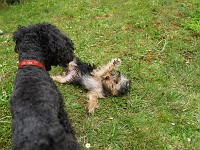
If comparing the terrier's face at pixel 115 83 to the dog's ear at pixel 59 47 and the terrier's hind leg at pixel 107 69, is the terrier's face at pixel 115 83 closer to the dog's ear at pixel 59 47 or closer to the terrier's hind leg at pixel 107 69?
the terrier's hind leg at pixel 107 69

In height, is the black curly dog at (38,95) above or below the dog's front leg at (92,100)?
above

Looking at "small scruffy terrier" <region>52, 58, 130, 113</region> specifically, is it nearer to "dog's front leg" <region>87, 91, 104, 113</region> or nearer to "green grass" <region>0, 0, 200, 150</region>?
"dog's front leg" <region>87, 91, 104, 113</region>

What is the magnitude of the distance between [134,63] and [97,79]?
935mm

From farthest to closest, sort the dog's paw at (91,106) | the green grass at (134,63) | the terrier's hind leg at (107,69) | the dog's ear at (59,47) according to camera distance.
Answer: the terrier's hind leg at (107,69)
the dog's paw at (91,106)
the green grass at (134,63)
the dog's ear at (59,47)

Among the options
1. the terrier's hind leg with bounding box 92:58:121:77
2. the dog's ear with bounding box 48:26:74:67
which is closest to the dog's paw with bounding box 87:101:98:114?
the terrier's hind leg with bounding box 92:58:121:77

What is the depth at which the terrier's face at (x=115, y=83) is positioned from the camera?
182 inches

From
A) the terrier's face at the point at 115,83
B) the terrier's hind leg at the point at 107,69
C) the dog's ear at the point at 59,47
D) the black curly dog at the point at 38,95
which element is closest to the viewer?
the black curly dog at the point at 38,95

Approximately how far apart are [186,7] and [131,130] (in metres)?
4.35

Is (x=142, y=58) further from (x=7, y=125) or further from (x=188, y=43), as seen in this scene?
(x=7, y=125)

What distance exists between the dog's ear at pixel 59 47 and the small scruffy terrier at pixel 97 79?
108 centimetres

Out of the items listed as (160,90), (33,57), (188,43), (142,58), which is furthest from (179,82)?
(33,57)

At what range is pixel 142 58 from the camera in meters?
5.59

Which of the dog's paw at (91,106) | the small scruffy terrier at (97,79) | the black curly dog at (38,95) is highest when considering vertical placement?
the black curly dog at (38,95)

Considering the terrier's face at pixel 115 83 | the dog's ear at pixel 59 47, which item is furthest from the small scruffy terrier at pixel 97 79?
the dog's ear at pixel 59 47
